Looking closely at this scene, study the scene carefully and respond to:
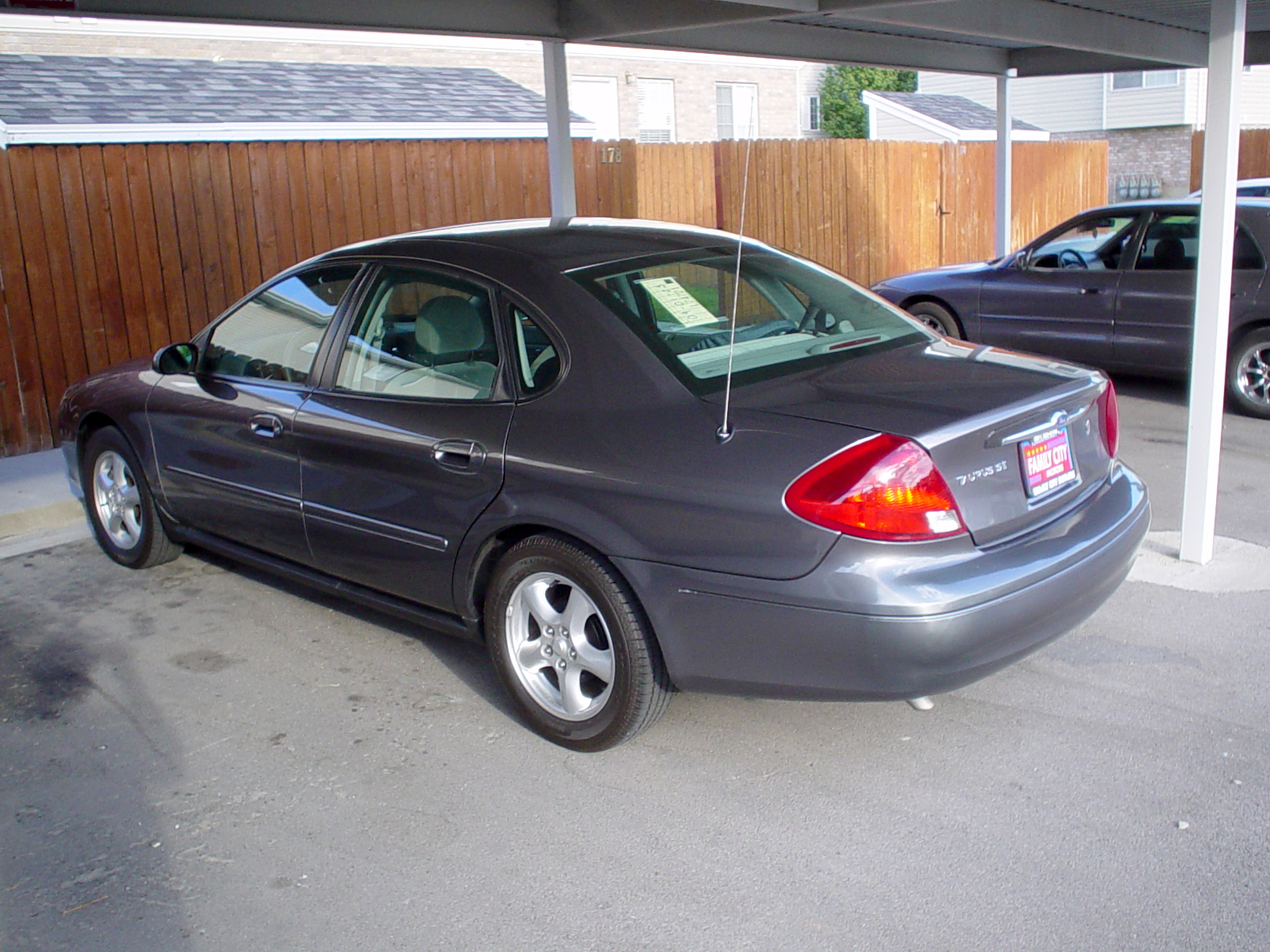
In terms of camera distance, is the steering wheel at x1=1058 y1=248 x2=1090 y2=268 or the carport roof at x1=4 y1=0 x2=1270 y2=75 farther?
the steering wheel at x1=1058 y1=248 x2=1090 y2=268

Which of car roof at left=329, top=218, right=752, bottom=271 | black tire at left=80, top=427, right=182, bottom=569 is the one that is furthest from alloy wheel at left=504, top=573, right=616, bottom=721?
black tire at left=80, top=427, right=182, bottom=569

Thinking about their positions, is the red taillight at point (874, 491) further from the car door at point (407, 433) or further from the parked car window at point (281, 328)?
the parked car window at point (281, 328)

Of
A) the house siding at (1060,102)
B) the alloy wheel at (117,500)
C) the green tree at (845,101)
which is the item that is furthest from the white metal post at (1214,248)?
the green tree at (845,101)

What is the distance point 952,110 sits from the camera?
28.6 meters

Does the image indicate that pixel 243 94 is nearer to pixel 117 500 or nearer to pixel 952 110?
pixel 117 500

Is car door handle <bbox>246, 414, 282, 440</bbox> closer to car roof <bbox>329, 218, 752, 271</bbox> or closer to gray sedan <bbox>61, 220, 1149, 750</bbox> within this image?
gray sedan <bbox>61, 220, 1149, 750</bbox>

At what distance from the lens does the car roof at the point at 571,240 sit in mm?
4293

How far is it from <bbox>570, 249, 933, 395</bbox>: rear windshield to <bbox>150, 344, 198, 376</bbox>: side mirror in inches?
84.1

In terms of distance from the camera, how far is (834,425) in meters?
3.43

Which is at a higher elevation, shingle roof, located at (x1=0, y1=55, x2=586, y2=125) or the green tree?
the green tree

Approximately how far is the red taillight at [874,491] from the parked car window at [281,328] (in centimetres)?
223

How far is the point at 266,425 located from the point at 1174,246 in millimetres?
6991

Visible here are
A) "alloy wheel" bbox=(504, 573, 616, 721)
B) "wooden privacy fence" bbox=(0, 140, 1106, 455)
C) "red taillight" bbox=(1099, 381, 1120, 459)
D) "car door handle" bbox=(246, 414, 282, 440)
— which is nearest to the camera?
"alloy wheel" bbox=(504, 573, 616, 721)

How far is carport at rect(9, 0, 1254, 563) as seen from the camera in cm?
520
